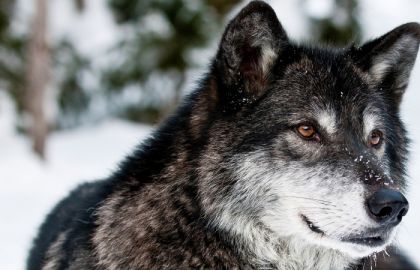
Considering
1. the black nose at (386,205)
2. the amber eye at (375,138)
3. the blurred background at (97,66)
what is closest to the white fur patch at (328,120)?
the amber eye at (375,138)

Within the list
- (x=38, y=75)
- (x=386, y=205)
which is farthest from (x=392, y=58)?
(x=38, y=75)

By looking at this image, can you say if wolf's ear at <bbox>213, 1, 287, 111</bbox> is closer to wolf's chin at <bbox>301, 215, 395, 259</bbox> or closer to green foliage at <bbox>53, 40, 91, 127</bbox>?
wolf's chin at <bbox>301, 215, 395, 259</bbox>

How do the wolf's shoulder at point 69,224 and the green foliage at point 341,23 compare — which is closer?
the wolf's shoulder at point 69,224

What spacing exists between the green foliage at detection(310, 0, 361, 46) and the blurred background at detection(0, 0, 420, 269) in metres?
0.03

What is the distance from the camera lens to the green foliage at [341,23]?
21.2 m

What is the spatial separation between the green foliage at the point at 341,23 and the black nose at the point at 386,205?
59.7 ft

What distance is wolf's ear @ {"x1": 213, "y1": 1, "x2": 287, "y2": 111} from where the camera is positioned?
11.6 ft

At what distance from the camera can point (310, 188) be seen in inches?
134

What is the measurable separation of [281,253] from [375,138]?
0.78 meters

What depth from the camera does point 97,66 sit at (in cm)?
1841

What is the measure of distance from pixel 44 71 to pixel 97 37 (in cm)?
491

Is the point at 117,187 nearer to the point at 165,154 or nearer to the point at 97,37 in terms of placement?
the point at 165,154

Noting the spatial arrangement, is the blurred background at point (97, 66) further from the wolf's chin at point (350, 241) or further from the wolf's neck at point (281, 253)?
the wolf's chin at point (350, 241)

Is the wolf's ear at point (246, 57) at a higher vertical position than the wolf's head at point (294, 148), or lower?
higher
